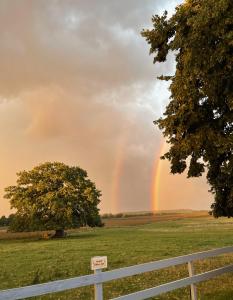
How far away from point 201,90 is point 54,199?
Result: 200ft

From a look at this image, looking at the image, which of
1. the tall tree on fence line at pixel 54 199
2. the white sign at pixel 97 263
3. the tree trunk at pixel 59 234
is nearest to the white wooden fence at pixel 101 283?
the white sign at pixel 97 263

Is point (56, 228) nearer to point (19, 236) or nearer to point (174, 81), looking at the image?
point (19, 236)

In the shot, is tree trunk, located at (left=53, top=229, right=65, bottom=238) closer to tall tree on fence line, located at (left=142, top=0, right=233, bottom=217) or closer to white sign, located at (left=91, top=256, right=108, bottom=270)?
tall tree on fence line, located at (left=142, top=0, right=233, bottom=217)

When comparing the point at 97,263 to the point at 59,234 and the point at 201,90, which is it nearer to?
the point at 201,90

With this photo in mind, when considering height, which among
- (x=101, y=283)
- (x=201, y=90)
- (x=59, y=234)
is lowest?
(x=101, y=283)

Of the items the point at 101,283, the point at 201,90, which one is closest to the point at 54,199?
the point at 201,90

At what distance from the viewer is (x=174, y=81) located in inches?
771

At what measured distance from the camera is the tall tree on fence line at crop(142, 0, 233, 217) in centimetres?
1558

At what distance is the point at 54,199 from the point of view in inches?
3034

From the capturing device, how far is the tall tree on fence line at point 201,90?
15578mm

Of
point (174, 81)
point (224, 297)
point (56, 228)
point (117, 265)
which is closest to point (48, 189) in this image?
point (56, 228)

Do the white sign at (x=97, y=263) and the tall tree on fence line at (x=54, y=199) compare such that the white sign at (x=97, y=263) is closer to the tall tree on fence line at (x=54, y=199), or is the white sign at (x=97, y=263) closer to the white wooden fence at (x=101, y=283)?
the white wooden fence at (x=101, y=283)

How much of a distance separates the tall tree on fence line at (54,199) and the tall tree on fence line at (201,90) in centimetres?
5641

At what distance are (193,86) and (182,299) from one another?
812 cm
